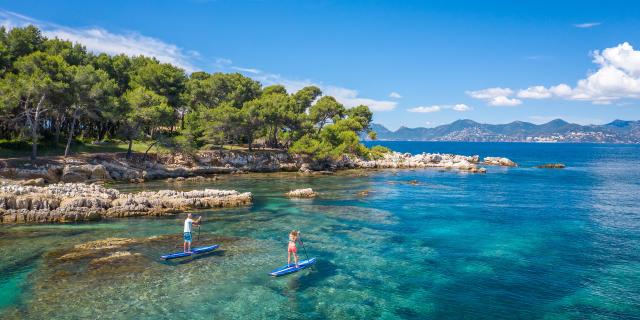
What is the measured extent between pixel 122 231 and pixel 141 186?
24.8m

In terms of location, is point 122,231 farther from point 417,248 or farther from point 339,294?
point 417,248

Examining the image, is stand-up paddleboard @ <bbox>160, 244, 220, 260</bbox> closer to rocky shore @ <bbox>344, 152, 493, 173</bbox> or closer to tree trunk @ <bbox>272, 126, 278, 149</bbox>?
tree trunk @ <bbox>272, 126, 278, 149</bbox>

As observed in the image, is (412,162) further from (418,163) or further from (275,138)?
(275,138)

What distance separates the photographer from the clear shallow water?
19312mm

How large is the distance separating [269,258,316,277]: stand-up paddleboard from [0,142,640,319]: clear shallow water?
0.48m

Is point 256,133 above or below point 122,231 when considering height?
above

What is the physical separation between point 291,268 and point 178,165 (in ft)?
177

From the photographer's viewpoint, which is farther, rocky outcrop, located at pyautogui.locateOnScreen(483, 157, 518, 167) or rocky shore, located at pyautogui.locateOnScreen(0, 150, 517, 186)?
rocky outcrop, located at pyautogui.locateOnScreen(483, 157, 518, 167)

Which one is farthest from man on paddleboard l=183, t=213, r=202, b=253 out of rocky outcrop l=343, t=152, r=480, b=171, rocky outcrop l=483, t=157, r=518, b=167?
rocky outcrop l=483, t=157, r=518, b=167

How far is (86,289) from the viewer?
20.6m

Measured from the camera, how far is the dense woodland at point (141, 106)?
55.6 m

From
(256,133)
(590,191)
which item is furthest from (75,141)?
(590,191)

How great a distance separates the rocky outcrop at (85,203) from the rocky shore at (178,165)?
454 inches

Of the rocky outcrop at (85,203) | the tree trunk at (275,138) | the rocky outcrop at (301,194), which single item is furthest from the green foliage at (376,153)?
the rocky outcrop at (85,203)
